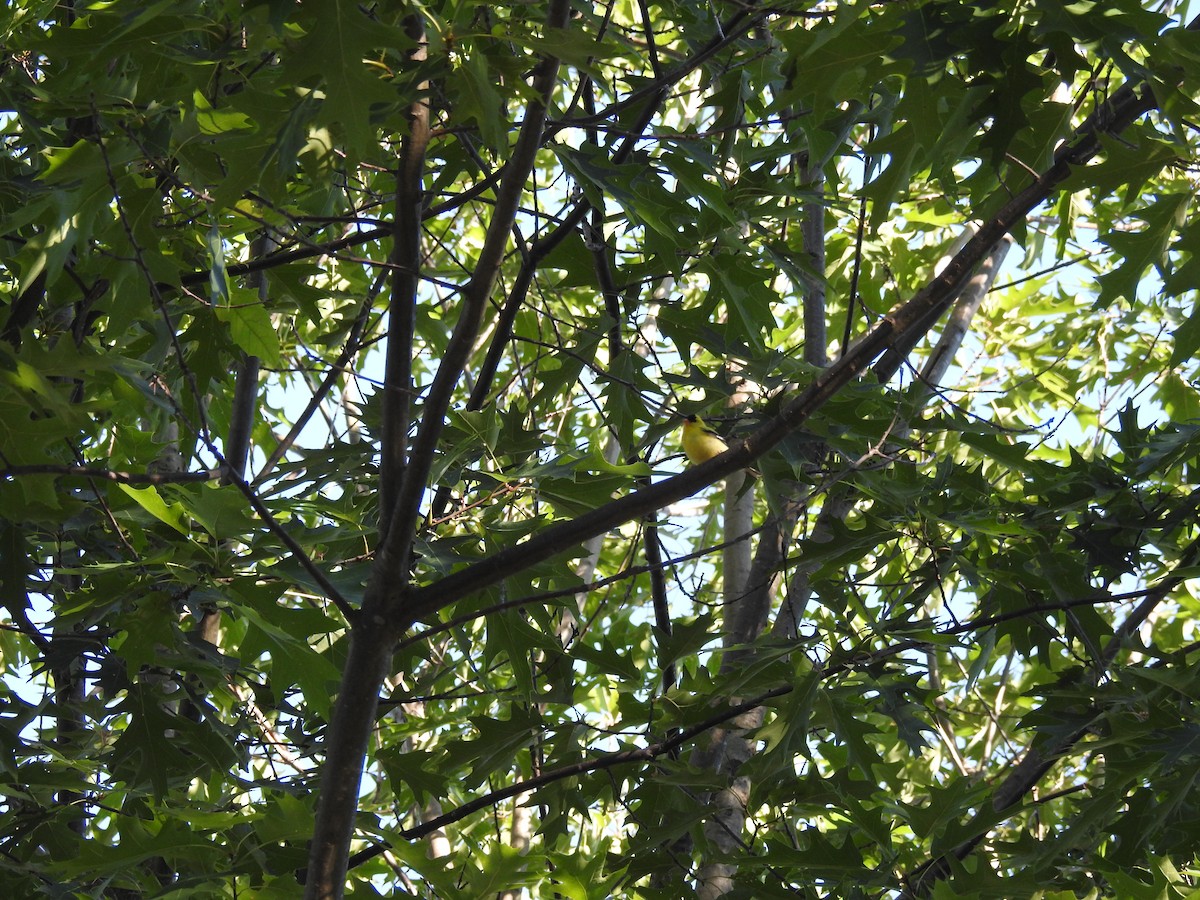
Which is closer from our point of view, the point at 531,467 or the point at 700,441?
the point at 531,467

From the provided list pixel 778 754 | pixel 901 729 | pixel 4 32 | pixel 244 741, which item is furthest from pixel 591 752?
pixel 4 32

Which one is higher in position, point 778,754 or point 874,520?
point 874,520

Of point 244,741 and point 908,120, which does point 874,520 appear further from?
point 244,741

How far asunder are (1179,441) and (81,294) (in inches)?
97.4

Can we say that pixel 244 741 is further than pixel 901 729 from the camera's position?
Yes

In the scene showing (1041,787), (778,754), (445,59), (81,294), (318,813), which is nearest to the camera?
(445,59)

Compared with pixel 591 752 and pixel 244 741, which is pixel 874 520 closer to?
pixel 591 752

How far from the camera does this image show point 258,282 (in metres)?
3.15

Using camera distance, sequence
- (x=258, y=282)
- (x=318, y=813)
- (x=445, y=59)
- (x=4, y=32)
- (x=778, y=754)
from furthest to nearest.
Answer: (x=258, y=282) → (x=4, y=32) → (x=778, y=754) → (x=318, y=813) → (x=445, y=59)

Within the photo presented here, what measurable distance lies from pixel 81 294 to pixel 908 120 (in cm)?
190

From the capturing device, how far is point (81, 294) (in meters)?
2.58

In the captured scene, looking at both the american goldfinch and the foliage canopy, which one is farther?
the american goldfinch

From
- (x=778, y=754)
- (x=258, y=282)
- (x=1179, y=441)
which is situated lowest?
(x=778, y=754)

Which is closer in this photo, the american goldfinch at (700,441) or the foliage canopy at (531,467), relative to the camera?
the foliage canopy at (531,467)
